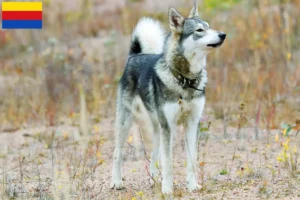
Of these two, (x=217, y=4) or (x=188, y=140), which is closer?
(x=188, y=140)

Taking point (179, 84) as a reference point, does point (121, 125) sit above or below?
below

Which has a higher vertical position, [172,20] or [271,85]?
[172,20]

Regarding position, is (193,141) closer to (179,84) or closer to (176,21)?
(179,84)

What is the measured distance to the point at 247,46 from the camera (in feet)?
39.1

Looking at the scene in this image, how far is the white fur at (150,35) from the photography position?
6.45m

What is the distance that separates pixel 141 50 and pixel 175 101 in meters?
1.19

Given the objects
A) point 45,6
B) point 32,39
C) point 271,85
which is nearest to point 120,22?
point 32,39

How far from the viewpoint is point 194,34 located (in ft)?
18.3

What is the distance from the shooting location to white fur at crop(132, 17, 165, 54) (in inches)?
254

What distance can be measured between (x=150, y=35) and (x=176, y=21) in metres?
0.82

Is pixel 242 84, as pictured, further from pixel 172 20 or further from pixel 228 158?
pixel 172 20

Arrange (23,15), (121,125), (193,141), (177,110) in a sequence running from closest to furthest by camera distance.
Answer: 1. (177,110)
2. (193,141)
3. (121,125)
4. (23,15)

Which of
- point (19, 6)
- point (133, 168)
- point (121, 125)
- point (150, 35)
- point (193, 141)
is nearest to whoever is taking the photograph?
point (193, 141)

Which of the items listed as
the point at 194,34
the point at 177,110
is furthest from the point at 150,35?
the point at 177,110
